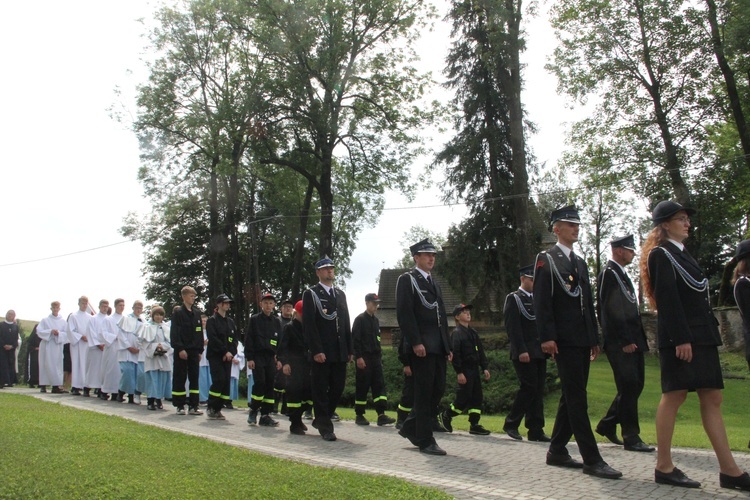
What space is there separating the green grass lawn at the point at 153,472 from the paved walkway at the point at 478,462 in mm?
674

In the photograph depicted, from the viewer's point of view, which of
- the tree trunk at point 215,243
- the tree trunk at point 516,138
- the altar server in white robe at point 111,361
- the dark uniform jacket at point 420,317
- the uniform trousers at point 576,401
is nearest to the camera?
the uniform trousers at point 576,401

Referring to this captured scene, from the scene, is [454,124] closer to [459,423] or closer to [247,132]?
[247,132]

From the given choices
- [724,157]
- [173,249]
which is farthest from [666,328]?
[173,249]

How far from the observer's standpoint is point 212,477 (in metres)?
5.85

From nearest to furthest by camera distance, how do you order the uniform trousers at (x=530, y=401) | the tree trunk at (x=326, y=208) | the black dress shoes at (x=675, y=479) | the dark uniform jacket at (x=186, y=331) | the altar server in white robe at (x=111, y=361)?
the black dress shoes at (x=675, y=479), the uniform trousers at (x=530, y=401), the dark uniform jacket at (x=186, y=331), the altar server in white robe at (x=111, y=361), the tree trunk at (x=326, y=208)

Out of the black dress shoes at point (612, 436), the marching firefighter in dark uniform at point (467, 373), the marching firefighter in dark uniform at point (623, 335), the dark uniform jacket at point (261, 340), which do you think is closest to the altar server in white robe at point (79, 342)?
the dark uniform jacket at point (261, 340)

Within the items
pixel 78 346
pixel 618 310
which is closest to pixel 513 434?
pixel 618 310

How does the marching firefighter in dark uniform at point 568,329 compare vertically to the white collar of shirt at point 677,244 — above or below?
below

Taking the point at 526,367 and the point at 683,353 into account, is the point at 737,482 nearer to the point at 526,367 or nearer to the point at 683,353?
the point at 683,353

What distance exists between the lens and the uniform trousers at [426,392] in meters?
8.29

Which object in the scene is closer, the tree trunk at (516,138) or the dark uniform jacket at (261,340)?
the dark uniform jacket at (261,340)

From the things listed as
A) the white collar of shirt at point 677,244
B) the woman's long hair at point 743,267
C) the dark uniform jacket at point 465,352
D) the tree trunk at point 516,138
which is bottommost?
the dark uniform jacket at point 465,352

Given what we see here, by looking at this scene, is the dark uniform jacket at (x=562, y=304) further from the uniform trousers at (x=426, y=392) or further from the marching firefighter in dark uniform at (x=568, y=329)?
the uniform trousers at (x=426, y=392)

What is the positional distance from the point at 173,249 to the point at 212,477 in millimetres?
49969
